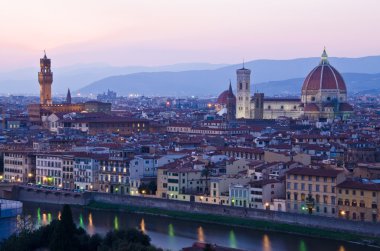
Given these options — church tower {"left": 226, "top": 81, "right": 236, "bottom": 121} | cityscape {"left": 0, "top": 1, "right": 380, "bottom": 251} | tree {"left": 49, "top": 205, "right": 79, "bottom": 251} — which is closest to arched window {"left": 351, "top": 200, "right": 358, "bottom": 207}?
cityscape {"left": 0, "top": 1, "right": 380, "bottom": 251}

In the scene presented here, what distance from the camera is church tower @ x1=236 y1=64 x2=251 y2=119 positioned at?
9031 centimetres

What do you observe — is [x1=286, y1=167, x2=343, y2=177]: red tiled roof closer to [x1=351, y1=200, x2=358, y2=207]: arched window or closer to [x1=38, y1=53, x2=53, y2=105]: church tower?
[x1=351, y1=200, x2=358, y2=207]: arched window

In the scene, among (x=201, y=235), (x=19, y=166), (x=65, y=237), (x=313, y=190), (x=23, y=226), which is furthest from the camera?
(x=19, y=166)

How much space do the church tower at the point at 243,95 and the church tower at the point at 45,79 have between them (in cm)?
1955

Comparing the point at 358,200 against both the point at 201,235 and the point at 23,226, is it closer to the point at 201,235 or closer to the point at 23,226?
the point at 201,235

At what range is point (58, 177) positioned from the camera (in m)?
43.3

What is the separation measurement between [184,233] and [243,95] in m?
59.9

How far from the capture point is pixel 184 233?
31344 mm

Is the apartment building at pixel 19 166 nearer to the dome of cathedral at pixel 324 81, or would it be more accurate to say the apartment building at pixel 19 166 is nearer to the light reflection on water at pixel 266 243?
the light reflection on water at pixel 266 243

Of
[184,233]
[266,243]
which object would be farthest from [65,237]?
[184,233]

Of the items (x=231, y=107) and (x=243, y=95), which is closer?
(x=243, y=95)

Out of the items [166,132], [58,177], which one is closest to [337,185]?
[58,177]

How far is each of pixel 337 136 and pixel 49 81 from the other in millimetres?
49476

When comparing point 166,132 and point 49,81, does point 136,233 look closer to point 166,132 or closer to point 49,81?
point 166,132
